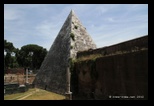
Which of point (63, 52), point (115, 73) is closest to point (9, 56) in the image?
point (63, 52)

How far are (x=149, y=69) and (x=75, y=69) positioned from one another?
7.15 meters

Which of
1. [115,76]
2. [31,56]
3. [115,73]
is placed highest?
[31,56]

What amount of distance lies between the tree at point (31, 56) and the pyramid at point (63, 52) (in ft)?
94.6

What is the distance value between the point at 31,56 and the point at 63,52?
34.4 metres

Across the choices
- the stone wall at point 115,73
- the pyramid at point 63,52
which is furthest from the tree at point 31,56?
the stone wall at point 115,73

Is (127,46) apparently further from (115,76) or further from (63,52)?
(63,52)

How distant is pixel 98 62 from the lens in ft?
37.6

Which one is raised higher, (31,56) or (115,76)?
(31,56)

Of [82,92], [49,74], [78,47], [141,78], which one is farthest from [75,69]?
[141,78]

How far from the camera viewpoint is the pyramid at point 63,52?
15.4 meters

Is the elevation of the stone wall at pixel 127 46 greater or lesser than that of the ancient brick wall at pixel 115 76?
greater

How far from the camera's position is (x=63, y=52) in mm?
16609

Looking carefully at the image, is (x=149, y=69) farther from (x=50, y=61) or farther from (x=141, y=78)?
(x=50, y=61)

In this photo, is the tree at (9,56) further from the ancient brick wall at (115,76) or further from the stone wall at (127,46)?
the stone wall at (127,46)
